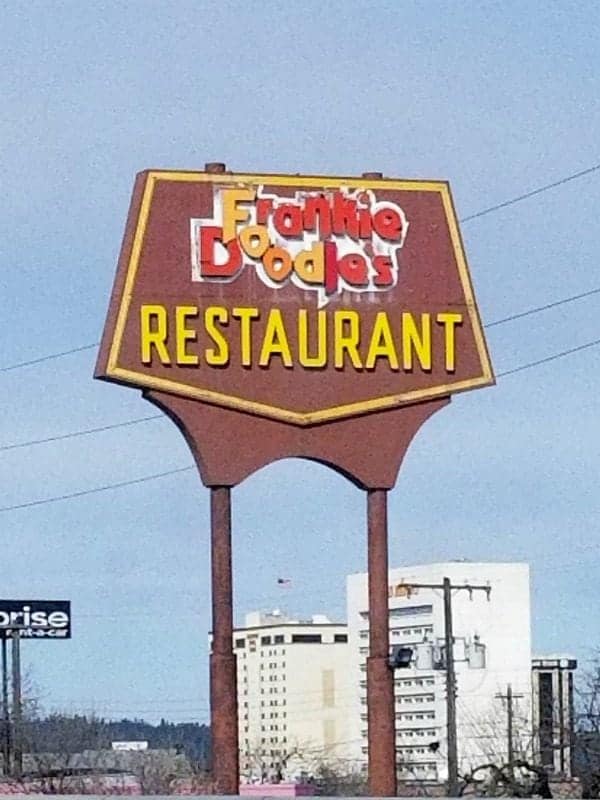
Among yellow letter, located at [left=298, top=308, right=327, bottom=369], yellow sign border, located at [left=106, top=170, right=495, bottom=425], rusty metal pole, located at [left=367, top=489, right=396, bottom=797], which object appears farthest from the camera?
yellow letter, located at [left=298, top=308, right=327, bottom=369]

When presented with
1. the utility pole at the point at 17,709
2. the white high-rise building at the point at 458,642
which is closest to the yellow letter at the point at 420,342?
the utility pole at the point at 17,709

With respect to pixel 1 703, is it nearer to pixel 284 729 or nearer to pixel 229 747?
pixel 229 747

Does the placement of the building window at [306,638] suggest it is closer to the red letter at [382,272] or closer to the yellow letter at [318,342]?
the red letter at [382,272]

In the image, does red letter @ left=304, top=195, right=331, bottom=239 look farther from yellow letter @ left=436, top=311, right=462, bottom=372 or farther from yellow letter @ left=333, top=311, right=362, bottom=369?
yellow letter @ left=436, top=311, right=462, bottom=372

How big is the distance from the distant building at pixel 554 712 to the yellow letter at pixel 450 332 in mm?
33363

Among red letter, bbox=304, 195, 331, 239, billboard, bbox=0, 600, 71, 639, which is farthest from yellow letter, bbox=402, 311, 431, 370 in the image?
billboard, bbox=0, 600, 71, 639

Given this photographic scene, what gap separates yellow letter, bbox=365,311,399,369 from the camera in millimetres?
25531

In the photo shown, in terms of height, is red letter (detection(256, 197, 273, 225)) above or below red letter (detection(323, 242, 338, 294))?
above

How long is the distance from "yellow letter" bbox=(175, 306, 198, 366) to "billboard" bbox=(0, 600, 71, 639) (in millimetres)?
52130

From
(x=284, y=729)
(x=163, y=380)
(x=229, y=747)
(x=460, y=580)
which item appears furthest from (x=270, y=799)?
(x=284, y=729)

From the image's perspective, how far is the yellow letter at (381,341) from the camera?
83.8 feet

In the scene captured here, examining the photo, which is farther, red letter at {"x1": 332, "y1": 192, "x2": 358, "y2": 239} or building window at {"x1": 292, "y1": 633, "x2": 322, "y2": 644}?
building window at {"x1": 292, "y1": 633, "x2": 322, "y2": 644}

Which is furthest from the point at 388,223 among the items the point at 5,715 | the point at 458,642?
the point at 458,642

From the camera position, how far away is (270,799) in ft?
67.1
